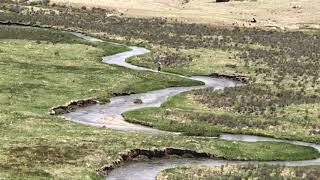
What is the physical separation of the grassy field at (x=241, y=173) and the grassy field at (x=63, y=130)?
4.30 meters

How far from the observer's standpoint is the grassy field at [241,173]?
44031mm

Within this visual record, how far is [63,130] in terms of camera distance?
53.6 meters

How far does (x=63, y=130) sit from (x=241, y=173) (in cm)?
1684

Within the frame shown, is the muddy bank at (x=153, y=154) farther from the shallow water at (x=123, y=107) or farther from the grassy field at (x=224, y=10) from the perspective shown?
the grassy field at (x=224, y=10)

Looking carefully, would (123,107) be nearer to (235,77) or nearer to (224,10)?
(235,77)

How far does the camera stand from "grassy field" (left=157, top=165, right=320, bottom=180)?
44.0 meters

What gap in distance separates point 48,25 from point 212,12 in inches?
2162

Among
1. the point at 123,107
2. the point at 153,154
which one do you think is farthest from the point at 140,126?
the point at 153,154

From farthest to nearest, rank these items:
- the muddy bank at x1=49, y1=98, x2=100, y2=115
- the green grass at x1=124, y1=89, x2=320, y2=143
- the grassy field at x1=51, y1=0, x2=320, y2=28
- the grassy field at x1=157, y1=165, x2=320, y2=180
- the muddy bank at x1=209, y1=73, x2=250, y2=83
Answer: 1. the grassy field at x1=51, y1=0, x2=320, y2=28
2. the muddy bank at x1=209, y1=73, x2=250, y2=83
3. the muddy bank at x1=49, y1=98, x2=100, y2=115
4. the green grass at x1=124, y1=89, x2=320, y2=143
5. the grassy field at x1=157, y1=165, x2=320, y2=180

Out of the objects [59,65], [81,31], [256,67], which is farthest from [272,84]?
[81,31]

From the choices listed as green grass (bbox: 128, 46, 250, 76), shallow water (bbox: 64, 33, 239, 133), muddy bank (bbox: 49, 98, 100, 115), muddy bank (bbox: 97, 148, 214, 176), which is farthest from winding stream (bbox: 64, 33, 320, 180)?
green grass (bbox: 128, 46, 250, 76)

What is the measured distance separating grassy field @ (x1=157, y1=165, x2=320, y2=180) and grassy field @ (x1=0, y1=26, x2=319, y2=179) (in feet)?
14.1

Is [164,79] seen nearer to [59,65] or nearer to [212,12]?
[59,65]

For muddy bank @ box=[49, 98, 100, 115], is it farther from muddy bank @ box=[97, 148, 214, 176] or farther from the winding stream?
muddy bank @ box=[97, 148, 214, 176]
